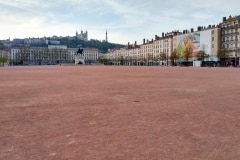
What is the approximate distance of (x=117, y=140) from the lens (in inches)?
213

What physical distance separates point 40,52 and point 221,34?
128691 millimetres

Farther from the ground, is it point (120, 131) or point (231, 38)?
point (231, 38)

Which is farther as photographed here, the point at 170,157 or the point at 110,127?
the point at 110,127

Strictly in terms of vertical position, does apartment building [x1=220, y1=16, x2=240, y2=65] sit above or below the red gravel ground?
above

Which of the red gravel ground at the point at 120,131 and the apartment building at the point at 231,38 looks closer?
the red gravel ground at the point at 120,131

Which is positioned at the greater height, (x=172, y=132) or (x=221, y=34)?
(x=221, y=34)

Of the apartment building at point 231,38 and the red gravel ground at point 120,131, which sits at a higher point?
the apartment building at point 231,38

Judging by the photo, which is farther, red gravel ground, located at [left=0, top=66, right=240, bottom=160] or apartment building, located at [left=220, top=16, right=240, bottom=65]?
apartment building, located at [left=220, top=16, right=240, bottom=65]

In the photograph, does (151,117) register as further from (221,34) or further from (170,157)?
(221,34)

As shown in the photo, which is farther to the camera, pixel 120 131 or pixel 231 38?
pixel 231 38

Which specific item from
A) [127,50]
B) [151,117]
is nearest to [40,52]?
[127,50]

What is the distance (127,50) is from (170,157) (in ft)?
593

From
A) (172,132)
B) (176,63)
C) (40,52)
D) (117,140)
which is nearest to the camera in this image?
(117,140)

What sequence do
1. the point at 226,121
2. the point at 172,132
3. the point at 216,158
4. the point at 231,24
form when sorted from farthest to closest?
the point at 231,24, the point at 226,121, the point at 172,132, the point at 216,158
